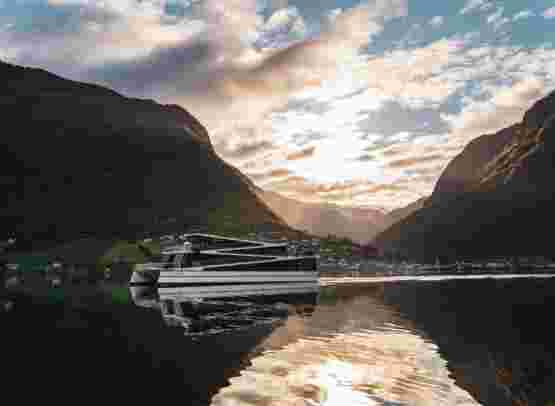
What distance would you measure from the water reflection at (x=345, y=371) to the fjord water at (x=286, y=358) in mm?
58

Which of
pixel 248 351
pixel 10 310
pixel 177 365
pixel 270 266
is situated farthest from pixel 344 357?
pixel 270 266

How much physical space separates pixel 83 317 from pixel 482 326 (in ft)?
115

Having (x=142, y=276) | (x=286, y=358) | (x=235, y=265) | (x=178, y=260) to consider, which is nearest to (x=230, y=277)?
(x=235, y=265)

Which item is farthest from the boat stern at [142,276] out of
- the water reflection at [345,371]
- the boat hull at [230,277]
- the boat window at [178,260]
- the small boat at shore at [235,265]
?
the water reflection at [345,371]

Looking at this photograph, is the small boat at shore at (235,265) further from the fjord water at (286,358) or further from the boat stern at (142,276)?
the fjord water at (286,358)

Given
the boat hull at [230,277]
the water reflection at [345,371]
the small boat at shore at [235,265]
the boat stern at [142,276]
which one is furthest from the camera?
the boat stern at [142,276]

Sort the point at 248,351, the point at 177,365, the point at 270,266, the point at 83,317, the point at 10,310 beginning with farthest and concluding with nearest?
the point at 270,266, the point at 10,310, the point at 83,317, the point at 248,351, the point at 177,365

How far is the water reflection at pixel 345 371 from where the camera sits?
1953 cm

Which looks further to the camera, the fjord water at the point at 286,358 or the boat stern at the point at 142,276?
the boat stern at the point at 142,276

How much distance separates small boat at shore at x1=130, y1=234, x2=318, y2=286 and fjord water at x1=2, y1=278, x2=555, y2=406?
44733mm

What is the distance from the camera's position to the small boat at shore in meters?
96.6

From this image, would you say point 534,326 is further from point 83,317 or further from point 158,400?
point 83,317

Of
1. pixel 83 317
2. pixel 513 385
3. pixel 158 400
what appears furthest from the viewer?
pixel 83 317

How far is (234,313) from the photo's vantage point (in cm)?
5253
